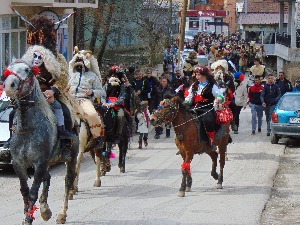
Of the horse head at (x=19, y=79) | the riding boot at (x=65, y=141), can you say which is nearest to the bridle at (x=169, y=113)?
the riding boot at (x=65, y=141)

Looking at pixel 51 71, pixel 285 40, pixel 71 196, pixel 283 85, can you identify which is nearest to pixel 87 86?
pixel 71 196

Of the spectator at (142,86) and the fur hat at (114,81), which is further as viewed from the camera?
the spectator at (142,86)

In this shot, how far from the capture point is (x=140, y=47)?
4981 cm

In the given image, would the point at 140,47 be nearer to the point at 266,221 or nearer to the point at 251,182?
the point at 251,182

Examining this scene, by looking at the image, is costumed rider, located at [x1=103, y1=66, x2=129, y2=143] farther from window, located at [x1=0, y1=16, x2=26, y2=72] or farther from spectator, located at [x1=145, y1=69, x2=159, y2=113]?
window, located at [x1=0, y1=16, x2=26, y2=72]

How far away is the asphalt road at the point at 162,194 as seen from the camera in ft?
44.0

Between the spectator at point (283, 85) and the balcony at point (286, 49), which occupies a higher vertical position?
the balcony at point (286, 49)

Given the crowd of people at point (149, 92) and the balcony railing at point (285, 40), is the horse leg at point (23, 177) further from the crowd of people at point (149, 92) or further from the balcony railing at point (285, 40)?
the balcony railing at point (285, 40)

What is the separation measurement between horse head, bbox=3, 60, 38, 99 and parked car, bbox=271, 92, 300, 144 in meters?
15.2

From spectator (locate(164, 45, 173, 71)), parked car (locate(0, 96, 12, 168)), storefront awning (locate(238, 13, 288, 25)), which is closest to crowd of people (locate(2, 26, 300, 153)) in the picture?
→ parked car (locate(0, 96, 12, 168))

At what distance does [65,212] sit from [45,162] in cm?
130

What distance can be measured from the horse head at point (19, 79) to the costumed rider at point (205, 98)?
5727mm

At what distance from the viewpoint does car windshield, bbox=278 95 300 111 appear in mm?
26156

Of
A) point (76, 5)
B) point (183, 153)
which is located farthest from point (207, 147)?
point (76, 5)
